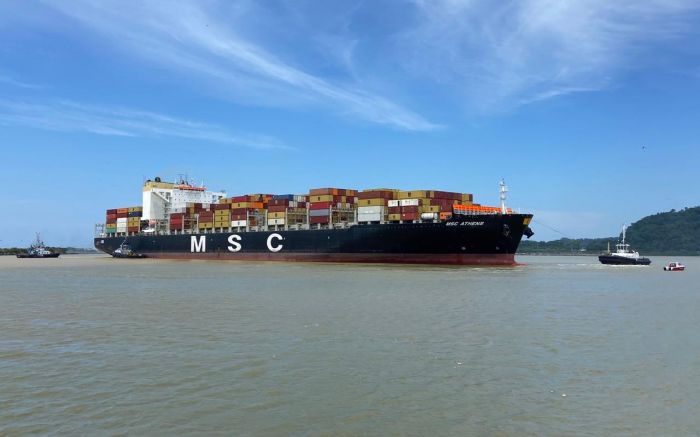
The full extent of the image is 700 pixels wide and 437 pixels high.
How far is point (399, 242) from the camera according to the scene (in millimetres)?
50406

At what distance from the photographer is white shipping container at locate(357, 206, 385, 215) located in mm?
53719

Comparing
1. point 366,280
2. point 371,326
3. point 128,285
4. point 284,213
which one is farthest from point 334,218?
point 371,326

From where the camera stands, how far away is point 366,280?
107ft

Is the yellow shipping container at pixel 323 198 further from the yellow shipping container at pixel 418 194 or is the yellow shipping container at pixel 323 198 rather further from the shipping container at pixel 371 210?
the yellow shipping container at pixel 418 194

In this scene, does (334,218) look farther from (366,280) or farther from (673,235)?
(673,235)

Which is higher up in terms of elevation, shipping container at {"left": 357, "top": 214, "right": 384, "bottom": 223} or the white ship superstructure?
the white ship superstructure

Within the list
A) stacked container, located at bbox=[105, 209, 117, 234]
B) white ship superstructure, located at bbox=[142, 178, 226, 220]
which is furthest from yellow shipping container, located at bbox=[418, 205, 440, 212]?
stacked container, located at bbox=[105, 209, 117, 234]

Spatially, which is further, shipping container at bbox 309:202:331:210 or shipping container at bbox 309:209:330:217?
shipping container at bbox 309:202:331:210

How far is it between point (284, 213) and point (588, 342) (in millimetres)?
49937

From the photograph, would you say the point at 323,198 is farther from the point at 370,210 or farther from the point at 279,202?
the point at 370,210

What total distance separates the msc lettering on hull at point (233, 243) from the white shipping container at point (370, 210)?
10.3 m

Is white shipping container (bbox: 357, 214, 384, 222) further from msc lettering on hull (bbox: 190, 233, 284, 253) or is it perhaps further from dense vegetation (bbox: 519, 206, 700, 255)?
dense vegetation (bbox: 519, 206, 700, 255)

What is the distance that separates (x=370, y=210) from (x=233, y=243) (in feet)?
65.9

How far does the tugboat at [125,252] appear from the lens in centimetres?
7769
